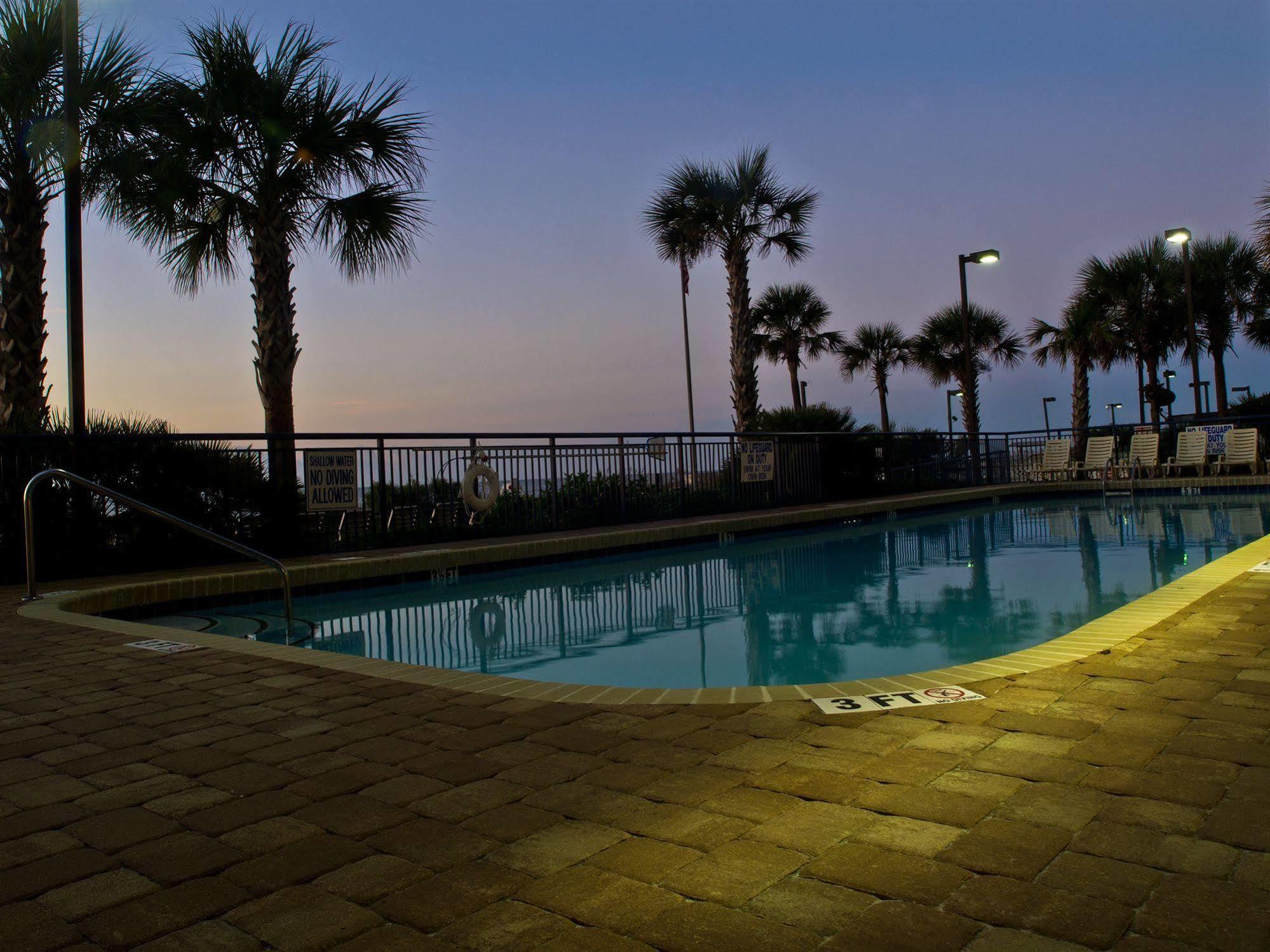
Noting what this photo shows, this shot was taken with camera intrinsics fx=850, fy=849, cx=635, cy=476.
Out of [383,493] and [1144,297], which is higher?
[1144,297]

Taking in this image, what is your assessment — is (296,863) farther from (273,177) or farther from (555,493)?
(273,177)

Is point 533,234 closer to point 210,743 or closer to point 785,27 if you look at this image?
point 785,27

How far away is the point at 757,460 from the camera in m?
14.6

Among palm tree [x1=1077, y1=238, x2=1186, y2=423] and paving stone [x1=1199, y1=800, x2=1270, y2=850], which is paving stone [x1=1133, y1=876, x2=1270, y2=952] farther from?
palm tree [x1=1077, y1=238, x2=1186, y2=423]

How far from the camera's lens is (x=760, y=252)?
1844 centimetres

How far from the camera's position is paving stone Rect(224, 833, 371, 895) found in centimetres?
183

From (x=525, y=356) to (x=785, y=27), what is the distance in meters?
11.3

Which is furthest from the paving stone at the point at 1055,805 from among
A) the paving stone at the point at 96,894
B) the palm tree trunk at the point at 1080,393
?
the palm tree trunk at the point at 1080,393

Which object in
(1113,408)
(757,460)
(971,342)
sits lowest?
(757,460)

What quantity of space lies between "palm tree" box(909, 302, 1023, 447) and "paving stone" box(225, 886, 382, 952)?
3208cm

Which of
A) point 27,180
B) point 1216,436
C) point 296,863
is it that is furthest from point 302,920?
point 1216,436

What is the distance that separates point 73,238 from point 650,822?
8.81m

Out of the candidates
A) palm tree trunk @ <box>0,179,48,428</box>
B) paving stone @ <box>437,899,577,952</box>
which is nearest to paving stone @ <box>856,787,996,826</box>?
paving stone @ <box>437,899,577,952</box>

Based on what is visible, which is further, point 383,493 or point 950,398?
point 950,398
